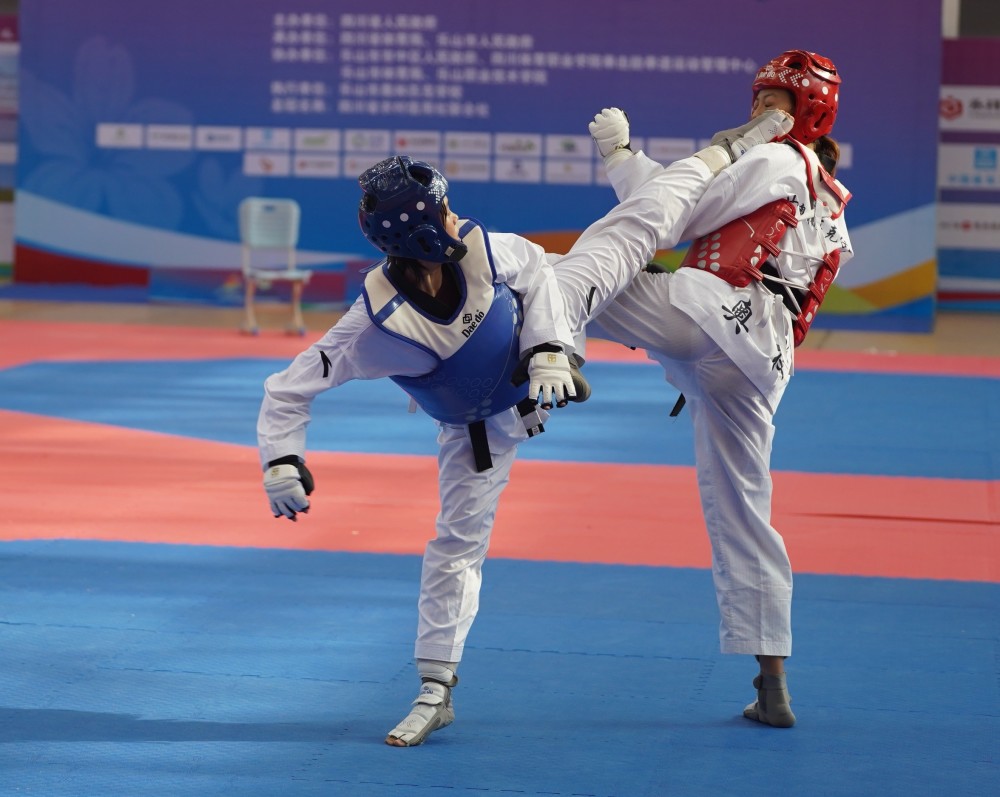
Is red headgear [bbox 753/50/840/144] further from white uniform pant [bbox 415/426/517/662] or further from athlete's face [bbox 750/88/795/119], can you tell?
white uniform pant [bbox 415/426/517/662]

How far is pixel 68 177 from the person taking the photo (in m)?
15.7

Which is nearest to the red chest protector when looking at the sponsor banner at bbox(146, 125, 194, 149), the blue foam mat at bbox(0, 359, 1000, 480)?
the blue foam mat at bbox(0, 359, 1000, 480)

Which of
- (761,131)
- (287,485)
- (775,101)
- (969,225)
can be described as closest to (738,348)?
(761,131)

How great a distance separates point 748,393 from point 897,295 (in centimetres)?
1171

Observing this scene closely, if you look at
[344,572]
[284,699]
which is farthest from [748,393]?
[344,572]

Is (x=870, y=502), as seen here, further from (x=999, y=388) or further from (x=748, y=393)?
(x=999, y=388)

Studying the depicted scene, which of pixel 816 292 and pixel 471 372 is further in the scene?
pixel 816 292

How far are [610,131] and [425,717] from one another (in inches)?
62.6

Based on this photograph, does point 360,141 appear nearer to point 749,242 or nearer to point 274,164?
point 274,164

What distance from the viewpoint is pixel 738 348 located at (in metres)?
3.62

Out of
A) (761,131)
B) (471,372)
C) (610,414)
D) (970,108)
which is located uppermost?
(970,108)

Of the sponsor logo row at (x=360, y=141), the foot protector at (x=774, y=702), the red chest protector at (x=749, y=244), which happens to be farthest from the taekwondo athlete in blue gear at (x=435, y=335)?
the sponsor logo row at (x=360, y=141)

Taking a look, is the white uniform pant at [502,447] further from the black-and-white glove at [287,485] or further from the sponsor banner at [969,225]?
the sponsor banner at [969,225]

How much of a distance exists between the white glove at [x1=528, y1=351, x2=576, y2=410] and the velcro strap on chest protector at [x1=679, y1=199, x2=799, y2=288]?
67 centimetres
